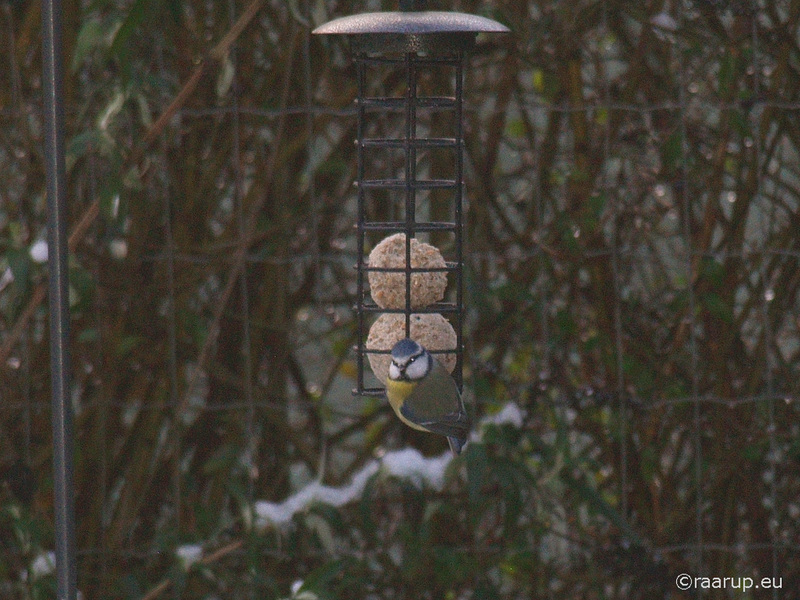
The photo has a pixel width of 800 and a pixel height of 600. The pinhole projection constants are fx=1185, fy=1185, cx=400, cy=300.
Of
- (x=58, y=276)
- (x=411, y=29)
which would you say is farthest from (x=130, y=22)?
(x=58, y=276)

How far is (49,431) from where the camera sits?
3.08m

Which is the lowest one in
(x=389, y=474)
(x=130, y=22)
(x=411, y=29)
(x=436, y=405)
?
(x=389, y=474)

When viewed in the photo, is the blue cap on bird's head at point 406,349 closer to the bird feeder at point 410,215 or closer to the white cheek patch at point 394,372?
the white cheek patch at point 394,372

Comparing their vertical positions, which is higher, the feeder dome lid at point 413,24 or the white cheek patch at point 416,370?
the feeder dome lid at point 413,24

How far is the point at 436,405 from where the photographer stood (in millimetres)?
1751

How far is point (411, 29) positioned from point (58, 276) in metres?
0.55

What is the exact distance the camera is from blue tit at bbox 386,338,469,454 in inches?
67.0

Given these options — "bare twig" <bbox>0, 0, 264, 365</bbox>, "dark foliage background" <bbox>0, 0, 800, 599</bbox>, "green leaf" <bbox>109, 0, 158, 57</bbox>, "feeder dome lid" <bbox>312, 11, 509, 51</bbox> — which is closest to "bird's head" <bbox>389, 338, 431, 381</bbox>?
"feeder dome lid" <bbox>312, 11, 509, 51</bbox>

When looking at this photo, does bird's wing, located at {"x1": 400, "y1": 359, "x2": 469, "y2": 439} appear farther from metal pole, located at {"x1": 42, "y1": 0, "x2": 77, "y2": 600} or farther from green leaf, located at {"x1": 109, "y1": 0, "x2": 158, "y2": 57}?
green leaf, located at {"x1": 109, "y1": 0, "x2": 158, "y2": 57}

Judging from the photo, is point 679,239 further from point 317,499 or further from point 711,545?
point 317,499

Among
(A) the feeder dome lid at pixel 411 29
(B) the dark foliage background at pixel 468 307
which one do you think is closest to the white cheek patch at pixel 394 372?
(A) the feeder dome lid at pixel 411 29

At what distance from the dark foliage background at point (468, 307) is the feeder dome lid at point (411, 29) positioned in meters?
1.05

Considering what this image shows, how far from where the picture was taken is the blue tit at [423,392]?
1.70 m

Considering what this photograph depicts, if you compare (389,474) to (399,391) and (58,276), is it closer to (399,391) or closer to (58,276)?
(399,391)
